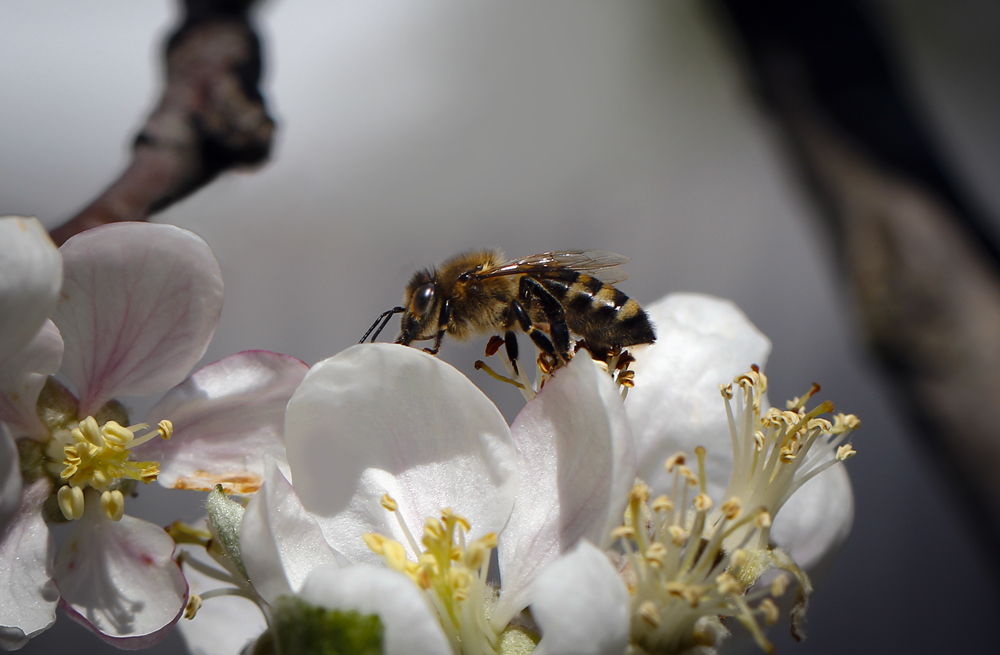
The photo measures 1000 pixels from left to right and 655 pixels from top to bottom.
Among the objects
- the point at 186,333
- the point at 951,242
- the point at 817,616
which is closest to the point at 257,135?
the point at 186,333

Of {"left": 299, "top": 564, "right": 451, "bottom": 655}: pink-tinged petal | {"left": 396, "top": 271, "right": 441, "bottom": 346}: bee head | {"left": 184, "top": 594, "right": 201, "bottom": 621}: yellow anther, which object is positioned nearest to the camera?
{"left": 299, "top": 564, "right": 451, "bottom": 655}: pink-tinged petal

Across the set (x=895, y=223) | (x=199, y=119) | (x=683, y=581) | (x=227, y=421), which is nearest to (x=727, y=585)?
(x=683, y=581)

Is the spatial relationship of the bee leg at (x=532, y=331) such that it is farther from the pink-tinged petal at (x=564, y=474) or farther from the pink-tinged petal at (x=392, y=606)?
the pink-tinged petal at (x=392, y=606)

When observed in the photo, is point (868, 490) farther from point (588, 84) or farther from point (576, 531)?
point (576, 531)

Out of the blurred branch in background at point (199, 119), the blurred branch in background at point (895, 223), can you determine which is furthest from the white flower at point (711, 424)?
the blurred branch in background at point (895, 223)

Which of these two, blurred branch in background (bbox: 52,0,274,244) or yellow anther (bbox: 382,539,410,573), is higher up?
blurred branch in background (bbox: 52,0,274,244)

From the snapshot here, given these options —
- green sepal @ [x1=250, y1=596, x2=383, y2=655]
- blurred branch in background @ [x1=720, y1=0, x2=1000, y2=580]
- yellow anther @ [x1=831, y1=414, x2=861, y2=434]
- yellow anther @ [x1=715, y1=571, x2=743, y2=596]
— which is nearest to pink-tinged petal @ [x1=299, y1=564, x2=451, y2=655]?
green sepal @ [x1=250, y1=596, x2=383, y2=655]

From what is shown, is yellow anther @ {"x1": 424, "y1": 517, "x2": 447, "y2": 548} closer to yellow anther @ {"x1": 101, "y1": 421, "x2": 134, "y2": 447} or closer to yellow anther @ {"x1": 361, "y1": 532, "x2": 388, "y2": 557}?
yellow anther @ {"x1": 361, "y1": 532, "x2": 388, "y2": 557}
